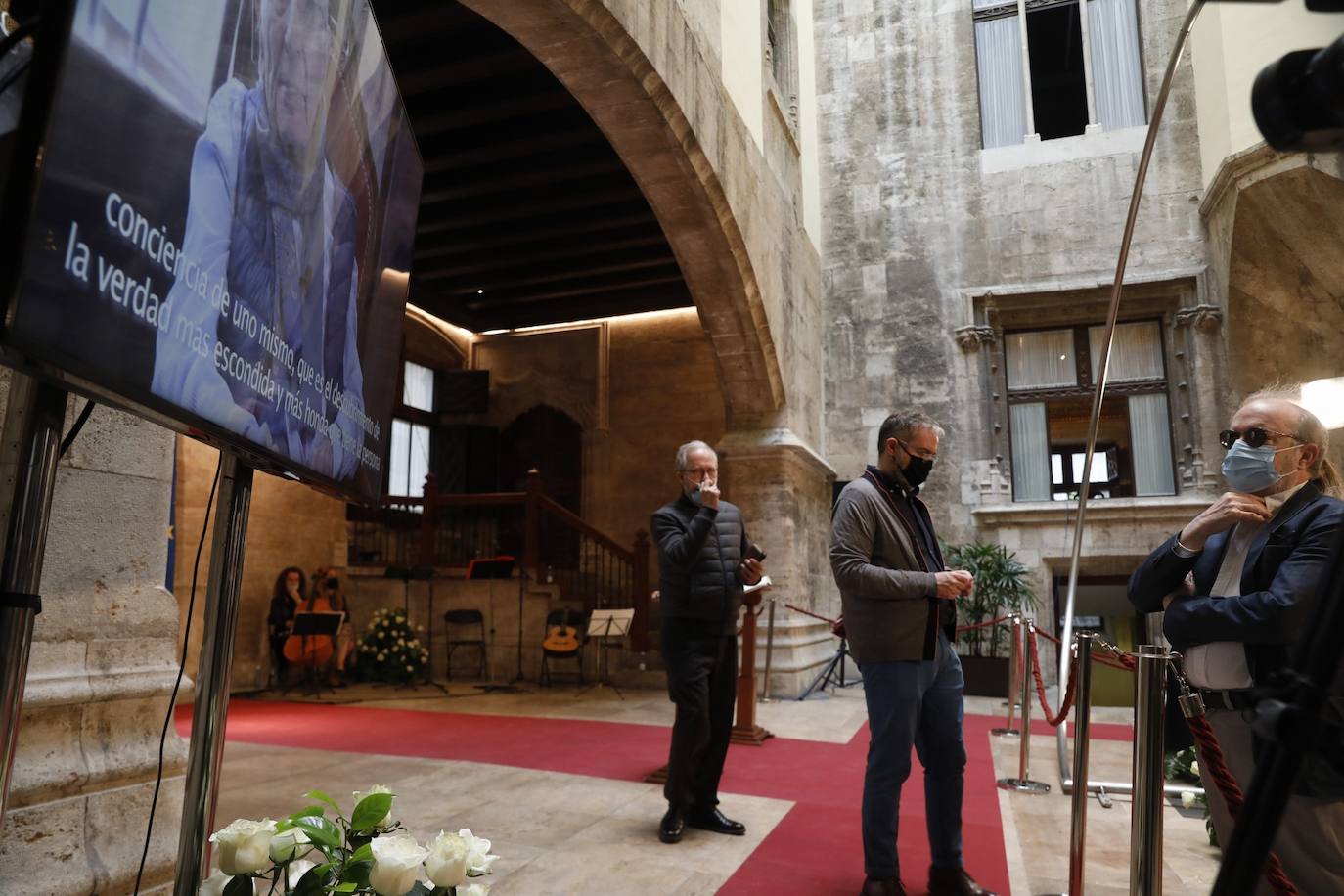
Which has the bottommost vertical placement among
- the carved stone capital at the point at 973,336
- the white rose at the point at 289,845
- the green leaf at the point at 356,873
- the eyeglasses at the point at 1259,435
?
the green leaf at the point at 356,873

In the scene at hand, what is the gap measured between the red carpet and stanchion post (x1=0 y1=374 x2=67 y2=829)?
2324 millimetres

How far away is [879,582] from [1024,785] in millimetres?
2461

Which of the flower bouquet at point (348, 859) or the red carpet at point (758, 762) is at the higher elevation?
the flower bouquet at point (348, 859)

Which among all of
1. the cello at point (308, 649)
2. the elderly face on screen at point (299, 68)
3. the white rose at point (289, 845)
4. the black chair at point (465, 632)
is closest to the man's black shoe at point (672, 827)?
the white rose at point (289, 845)

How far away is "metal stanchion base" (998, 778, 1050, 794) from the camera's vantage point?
4435 millimetres

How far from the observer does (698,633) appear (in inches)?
140

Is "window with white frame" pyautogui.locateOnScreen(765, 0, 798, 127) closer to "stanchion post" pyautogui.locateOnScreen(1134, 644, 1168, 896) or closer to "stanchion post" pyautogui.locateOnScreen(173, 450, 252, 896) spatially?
"stanchion post" pyautogui.locateOnScreen(1134, 644, 1168, 896)

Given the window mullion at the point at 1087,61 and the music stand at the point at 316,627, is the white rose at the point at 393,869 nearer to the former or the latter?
the music stand at the point at 316,627

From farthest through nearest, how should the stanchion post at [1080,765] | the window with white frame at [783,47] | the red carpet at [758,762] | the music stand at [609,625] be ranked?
the window with white frame at [783,47] → the music stand at [609,625] → the red carpet at [758,762] → the stanchion post at [1080,765]

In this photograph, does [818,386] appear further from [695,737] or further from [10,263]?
[10,263]

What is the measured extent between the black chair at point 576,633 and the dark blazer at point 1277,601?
708 cm

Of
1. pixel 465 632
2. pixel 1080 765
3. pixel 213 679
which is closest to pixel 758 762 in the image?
pixel 1080 765

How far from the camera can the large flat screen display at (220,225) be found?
3.13 feet

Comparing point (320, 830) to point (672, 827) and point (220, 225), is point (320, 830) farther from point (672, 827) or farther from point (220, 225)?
point (672, 827)
